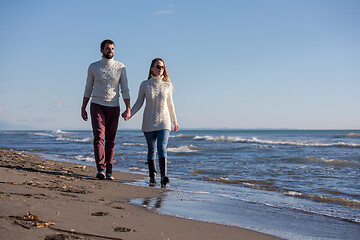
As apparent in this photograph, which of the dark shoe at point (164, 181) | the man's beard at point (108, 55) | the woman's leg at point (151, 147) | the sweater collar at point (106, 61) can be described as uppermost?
the man's beard at point (108, 55)

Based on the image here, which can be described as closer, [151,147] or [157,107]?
[157,107]

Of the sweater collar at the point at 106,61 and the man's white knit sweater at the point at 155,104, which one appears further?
the man's white knit sweater at the point at 155,104

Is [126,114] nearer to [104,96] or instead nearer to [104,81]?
[104,96]

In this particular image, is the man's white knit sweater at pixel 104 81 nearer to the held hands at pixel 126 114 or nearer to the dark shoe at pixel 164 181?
the held hands at pixel 126 114

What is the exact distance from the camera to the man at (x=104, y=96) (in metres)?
5.26

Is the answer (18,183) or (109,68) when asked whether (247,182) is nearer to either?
(109,68)

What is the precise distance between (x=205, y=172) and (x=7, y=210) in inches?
228

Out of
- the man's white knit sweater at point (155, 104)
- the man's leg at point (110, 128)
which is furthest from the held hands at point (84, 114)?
the man's white knit sweater at point (155, 104)

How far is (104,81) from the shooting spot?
526 cm

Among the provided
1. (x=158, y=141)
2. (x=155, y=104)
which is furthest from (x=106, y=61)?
(x=158, y=141)

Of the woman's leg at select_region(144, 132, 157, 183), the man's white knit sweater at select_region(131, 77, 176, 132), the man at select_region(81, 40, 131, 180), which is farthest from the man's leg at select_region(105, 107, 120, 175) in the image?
the woman's leg at select_region(144, 132, 157, 183)

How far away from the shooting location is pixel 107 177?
5.55m

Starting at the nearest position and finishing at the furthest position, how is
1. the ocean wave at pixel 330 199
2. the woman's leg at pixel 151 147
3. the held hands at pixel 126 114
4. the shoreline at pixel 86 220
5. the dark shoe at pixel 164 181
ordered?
the shoreline at pixel 86 220 < the ocean wave at pixel 330 199 < the held hands at pixel 126 114 < the dark shoe at pixel 164 181 < the woman's leg at pixel 151 147

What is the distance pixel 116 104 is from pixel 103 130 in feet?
1.44
